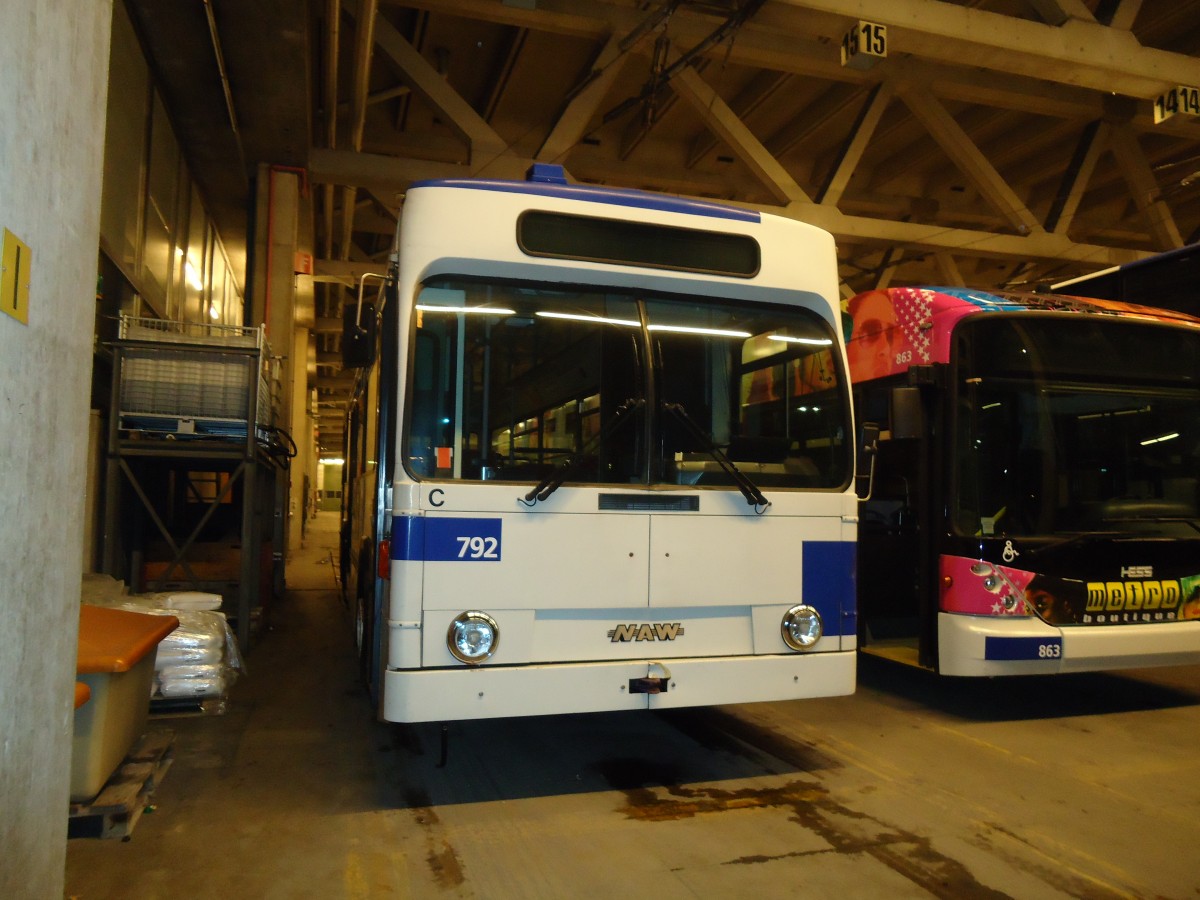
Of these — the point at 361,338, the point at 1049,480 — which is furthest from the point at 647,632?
the point at 1049,480

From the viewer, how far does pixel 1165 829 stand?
4117mm

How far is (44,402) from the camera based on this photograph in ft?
7.09

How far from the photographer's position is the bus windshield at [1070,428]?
6.02 meters

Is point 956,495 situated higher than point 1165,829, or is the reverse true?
point 956,495

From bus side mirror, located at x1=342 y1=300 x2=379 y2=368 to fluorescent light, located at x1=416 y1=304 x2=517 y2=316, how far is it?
490 mm

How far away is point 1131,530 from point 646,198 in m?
4.21

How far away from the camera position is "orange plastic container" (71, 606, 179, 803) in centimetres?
370

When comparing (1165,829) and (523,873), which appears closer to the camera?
(523,873)

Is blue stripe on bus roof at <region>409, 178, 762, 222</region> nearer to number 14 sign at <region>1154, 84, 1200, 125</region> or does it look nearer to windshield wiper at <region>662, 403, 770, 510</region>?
windshield wiper at <region>662, 403, 770, 510</region>

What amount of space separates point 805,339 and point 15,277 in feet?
12.2

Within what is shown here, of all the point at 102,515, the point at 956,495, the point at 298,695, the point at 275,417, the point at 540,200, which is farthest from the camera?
the point at 275,417

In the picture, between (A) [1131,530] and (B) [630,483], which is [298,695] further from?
(A) [1131,530]

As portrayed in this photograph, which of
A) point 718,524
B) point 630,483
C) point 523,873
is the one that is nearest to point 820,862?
point 523,873

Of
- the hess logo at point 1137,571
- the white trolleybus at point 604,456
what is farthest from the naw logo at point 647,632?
the hess logo at point 1137,571
